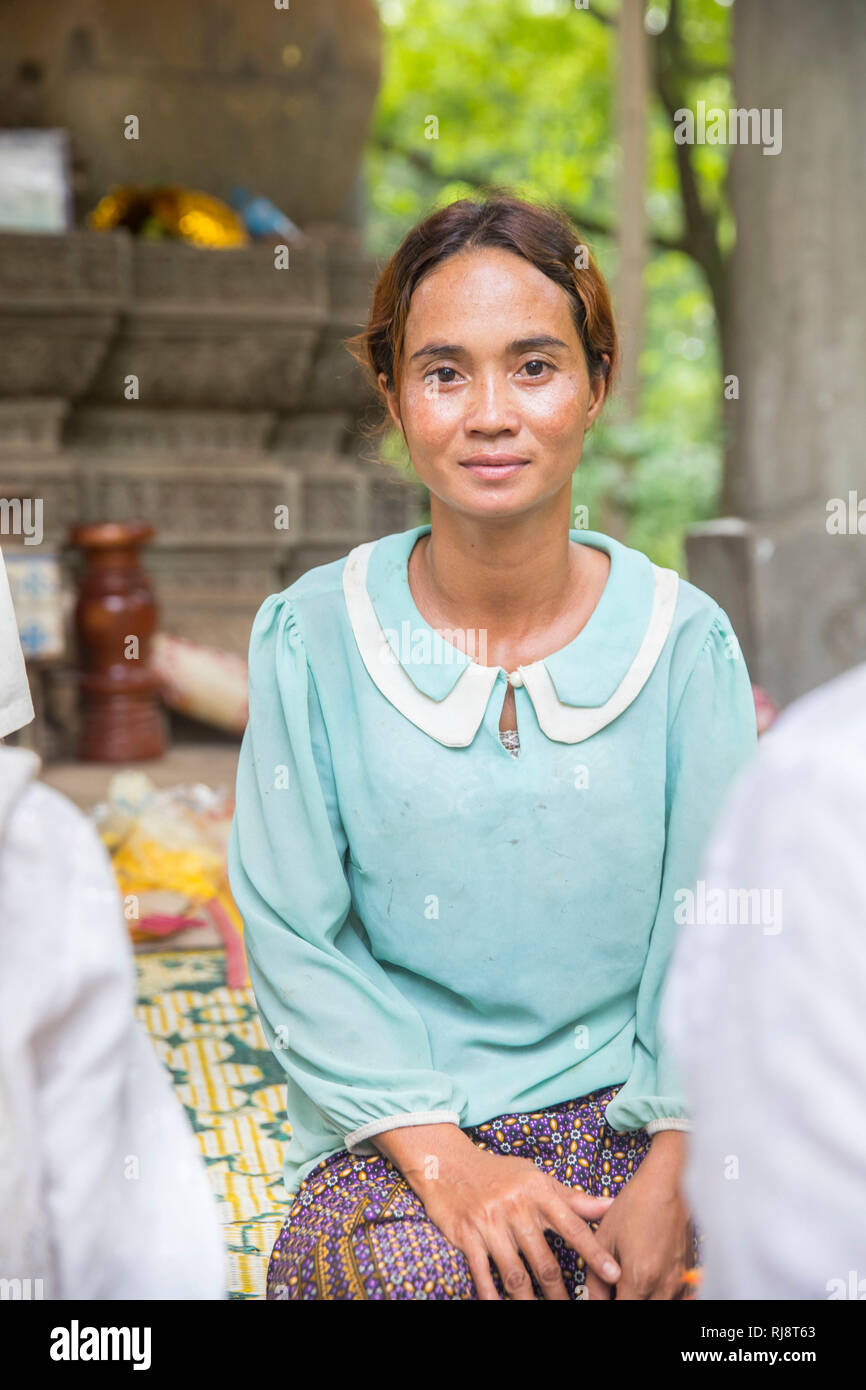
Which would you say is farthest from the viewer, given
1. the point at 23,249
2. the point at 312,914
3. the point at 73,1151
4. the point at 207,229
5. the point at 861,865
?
the point at 207,229

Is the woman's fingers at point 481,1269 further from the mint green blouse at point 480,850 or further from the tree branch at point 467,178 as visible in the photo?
the tree branch at point 467,178

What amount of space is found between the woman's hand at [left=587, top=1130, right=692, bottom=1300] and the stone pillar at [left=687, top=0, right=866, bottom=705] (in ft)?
11.5

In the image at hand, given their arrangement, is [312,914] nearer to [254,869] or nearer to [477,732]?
[254,869]

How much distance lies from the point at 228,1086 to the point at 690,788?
133 centimetres

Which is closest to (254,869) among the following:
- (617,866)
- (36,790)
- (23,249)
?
(617,866)

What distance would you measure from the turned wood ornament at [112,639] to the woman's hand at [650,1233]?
10.7 feet

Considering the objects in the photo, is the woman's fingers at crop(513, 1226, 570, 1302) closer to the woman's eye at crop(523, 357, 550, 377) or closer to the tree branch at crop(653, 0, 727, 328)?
the woman's eye at crop(523, 357, 550, 377)

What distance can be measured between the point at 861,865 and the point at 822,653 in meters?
4.40

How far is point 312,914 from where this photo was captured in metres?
1.92

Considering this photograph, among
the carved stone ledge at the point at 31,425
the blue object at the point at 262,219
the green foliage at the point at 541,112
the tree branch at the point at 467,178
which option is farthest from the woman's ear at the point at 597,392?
the tree branch at the point at 467,178

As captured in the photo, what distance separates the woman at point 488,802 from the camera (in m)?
1.90

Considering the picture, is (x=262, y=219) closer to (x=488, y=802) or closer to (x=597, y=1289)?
(x=488, y=802)

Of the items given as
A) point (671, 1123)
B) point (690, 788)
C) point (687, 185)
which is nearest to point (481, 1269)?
point (671, 1123)

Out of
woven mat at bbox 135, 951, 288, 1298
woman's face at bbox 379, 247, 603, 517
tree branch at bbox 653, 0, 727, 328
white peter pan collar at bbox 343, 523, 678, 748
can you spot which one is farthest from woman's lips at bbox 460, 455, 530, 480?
tree branch at bbox 653, 0, 727, 328
